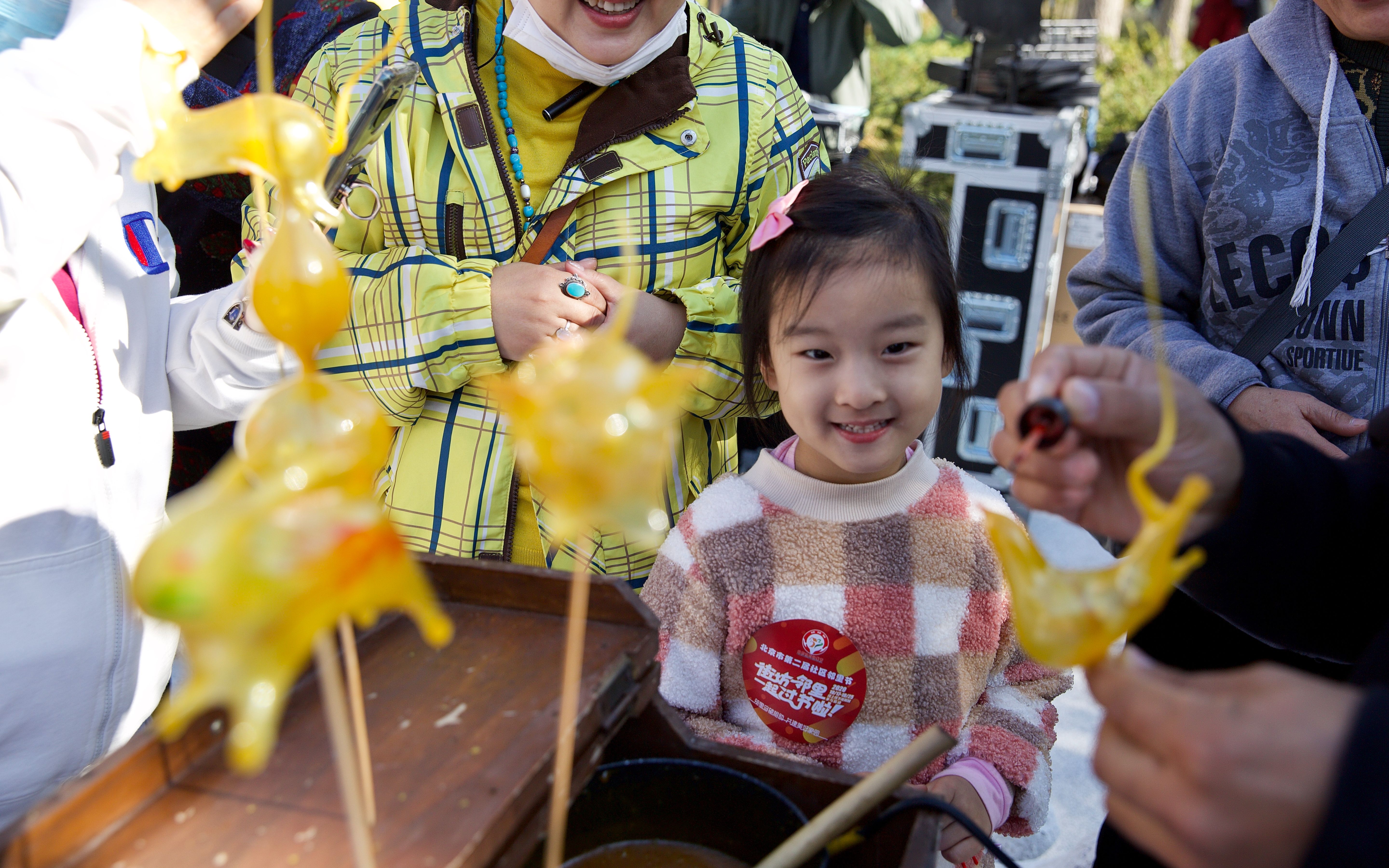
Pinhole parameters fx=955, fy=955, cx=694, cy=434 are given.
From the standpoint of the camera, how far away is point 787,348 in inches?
56.1

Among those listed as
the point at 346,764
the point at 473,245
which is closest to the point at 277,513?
the point at 346,764

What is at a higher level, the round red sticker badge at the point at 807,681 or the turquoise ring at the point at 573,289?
the turquoise ring at the point at 573,289

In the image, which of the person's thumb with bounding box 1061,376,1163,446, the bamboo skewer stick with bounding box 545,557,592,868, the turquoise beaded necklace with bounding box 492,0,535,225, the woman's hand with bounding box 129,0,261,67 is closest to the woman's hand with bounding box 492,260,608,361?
the turquoise beaded necklace with bounding box 492,0,535,225

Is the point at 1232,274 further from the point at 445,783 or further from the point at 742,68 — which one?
the point at 445,783

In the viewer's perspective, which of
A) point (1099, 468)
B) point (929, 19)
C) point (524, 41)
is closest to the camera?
point (1099, 468)

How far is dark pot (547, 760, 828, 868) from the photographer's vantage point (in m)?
0.85

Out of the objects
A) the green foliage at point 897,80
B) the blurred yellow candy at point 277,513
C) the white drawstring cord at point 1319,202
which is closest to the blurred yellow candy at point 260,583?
the blurred yellow candy at point 277,513

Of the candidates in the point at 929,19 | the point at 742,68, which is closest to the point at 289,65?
the point at 742,68

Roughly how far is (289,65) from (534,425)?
66.5 inches

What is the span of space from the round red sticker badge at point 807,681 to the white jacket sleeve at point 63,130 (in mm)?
1009

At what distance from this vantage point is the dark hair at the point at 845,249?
143 cm

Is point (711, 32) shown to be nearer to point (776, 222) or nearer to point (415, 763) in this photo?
point (776, 222)

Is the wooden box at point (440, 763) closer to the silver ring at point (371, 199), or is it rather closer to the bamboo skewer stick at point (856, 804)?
the bamboo skewer stick at point (856, 804)

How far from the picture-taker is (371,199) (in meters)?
1.61
